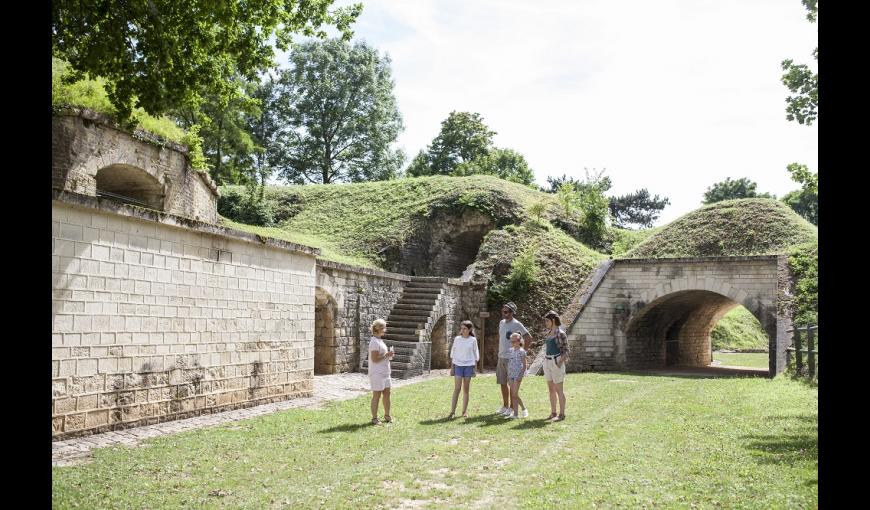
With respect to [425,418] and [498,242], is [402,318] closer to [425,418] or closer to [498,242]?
[498,242]

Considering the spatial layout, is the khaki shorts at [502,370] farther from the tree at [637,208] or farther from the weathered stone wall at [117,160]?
the tree at [637,208]

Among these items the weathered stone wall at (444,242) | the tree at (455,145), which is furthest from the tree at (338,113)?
the weathered stone wall at (444,242)

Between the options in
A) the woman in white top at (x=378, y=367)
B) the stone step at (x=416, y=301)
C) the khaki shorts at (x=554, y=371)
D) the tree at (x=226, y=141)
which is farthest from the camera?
the tree at (x=226, y=141)

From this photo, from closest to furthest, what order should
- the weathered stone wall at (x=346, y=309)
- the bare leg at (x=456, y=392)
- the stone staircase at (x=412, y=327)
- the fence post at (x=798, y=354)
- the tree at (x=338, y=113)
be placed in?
1. the bare leg at (x=456, y=392)
2. the fence post at (x=798, y=354)
3. the weathered stone wall at (x=346, y=309)
4. the stone staircase at (x=412, y=327)
5. the tree at (x=338, y=113)

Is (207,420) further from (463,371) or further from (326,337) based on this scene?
(326,337)

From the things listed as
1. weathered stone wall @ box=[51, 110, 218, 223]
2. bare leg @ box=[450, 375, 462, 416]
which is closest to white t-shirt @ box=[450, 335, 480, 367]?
bare leg @ box=[450, 375, 462, 416]

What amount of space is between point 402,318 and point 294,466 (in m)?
11.9

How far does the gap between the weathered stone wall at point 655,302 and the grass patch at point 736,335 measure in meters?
11.6

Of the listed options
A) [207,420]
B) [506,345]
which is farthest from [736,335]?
[207,420]

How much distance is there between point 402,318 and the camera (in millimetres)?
18562

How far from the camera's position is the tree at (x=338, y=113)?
44.3 metres

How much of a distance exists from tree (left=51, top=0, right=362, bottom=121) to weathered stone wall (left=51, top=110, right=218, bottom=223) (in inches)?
167
